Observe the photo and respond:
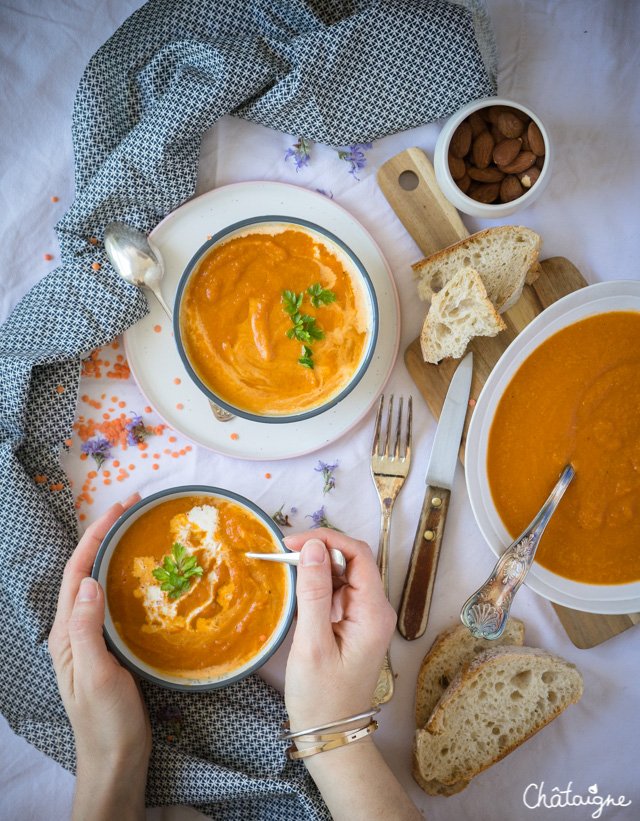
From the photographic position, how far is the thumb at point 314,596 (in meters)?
2.17

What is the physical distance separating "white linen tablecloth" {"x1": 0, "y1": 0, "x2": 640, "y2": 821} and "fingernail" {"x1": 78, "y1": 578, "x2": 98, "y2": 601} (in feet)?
1.63

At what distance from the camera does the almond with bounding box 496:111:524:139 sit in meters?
2.54

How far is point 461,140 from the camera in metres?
2.59

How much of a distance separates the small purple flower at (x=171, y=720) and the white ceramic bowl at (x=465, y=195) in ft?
7.71

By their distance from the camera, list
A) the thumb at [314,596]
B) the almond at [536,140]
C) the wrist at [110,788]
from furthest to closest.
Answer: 1. the almond at [536,140]
2. the wrist at [110,788]
3. the thumb at [314,596]

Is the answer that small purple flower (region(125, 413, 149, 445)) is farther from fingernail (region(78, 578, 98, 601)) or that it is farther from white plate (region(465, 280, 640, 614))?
white plate (region(465, 280, 640, 614))

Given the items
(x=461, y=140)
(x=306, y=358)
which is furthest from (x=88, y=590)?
(x=461, y=140)

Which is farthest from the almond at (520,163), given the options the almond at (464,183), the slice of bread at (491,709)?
the slice of bread at (491,709)

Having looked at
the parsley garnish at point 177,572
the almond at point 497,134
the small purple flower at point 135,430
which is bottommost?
the parsley garnish at point 177,572

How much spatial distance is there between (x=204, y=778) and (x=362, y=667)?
85cm

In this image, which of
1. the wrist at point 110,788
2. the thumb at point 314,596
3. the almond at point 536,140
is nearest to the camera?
the thumb at point 314,596

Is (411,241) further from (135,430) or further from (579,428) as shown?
(135,430)

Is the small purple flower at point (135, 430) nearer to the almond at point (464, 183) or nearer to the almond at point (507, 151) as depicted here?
the almond at point (464, 183)

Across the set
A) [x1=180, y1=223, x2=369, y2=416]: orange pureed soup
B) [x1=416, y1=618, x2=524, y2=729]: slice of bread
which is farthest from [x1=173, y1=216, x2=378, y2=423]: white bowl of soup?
[x1=416, y1=618, x2=524, y2=729]: slice of bread
